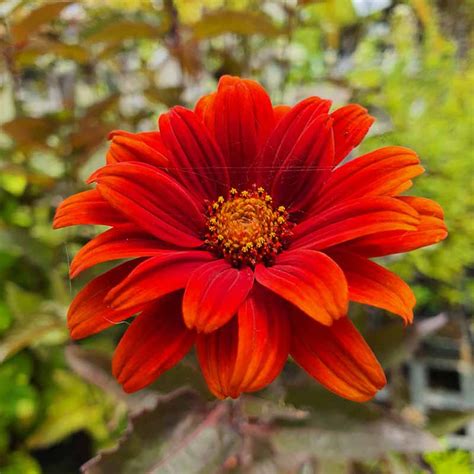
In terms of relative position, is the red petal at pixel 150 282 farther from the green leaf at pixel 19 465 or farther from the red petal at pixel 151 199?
the green leaf at pixel 19 465

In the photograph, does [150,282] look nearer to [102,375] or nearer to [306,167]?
[306,167]

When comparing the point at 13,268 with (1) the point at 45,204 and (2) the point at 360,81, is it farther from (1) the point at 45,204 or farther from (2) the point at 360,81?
(2) the point at 360,81

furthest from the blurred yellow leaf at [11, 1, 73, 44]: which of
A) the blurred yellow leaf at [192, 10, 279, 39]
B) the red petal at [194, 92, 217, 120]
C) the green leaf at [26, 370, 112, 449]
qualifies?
the green leaf at [26, 370, 112, 449]

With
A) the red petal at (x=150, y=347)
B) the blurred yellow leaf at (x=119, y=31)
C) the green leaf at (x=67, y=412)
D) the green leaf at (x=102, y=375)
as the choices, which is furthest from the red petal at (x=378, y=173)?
the green leaf at (x=67, y=412)

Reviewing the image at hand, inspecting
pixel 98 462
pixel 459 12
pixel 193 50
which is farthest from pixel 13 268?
pixel 459 12

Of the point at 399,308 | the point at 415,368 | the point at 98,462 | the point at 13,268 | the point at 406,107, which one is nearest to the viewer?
the point at 399,308

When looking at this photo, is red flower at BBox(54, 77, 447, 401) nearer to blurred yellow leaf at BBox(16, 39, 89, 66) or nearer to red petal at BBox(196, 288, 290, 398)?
red petal at BBox(196, 288, 290, 398)
